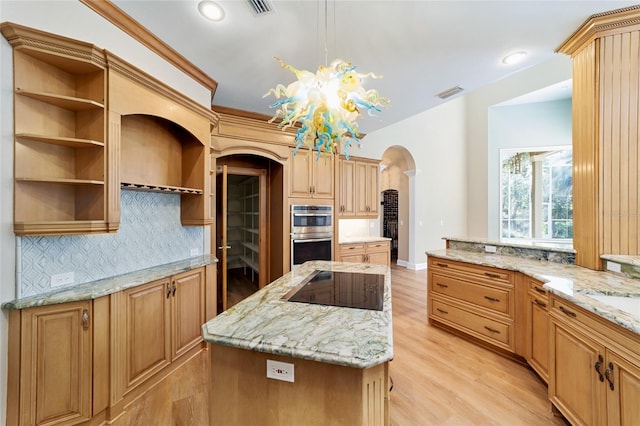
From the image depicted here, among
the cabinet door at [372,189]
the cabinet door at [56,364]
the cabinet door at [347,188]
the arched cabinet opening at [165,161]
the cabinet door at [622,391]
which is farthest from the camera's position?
the cabinet door at [372,189]

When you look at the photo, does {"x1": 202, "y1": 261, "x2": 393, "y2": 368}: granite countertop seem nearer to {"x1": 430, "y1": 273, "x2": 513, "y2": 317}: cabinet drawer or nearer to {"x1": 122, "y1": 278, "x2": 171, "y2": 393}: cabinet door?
{"x1": 122, "y1": 278, "x2": 171, "y2": 393}: cabinet door

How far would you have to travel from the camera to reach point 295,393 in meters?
1.10

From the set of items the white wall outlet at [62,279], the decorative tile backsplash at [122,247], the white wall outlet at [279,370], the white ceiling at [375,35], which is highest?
the white ceiling at [375,35]

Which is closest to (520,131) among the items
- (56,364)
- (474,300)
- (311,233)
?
(474,300)

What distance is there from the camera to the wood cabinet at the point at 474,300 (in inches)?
100

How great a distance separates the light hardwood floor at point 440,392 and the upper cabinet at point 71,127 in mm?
1386

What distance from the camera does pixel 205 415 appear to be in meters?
1.86

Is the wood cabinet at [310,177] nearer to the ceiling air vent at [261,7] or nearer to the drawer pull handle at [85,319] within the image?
the ceiling air vent at [261,7]

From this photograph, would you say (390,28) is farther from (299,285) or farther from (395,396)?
(395,396)

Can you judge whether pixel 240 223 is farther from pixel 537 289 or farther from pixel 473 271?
pixel 537 289

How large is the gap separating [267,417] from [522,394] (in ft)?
6.98

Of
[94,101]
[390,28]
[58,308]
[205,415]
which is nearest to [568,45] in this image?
[390,28]

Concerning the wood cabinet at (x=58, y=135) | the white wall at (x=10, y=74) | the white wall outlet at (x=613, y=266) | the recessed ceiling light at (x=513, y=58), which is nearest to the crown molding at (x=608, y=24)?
the recessed ceiling light at (x=513, y=58)

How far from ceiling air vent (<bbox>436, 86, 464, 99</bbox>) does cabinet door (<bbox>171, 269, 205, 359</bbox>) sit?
355cm
